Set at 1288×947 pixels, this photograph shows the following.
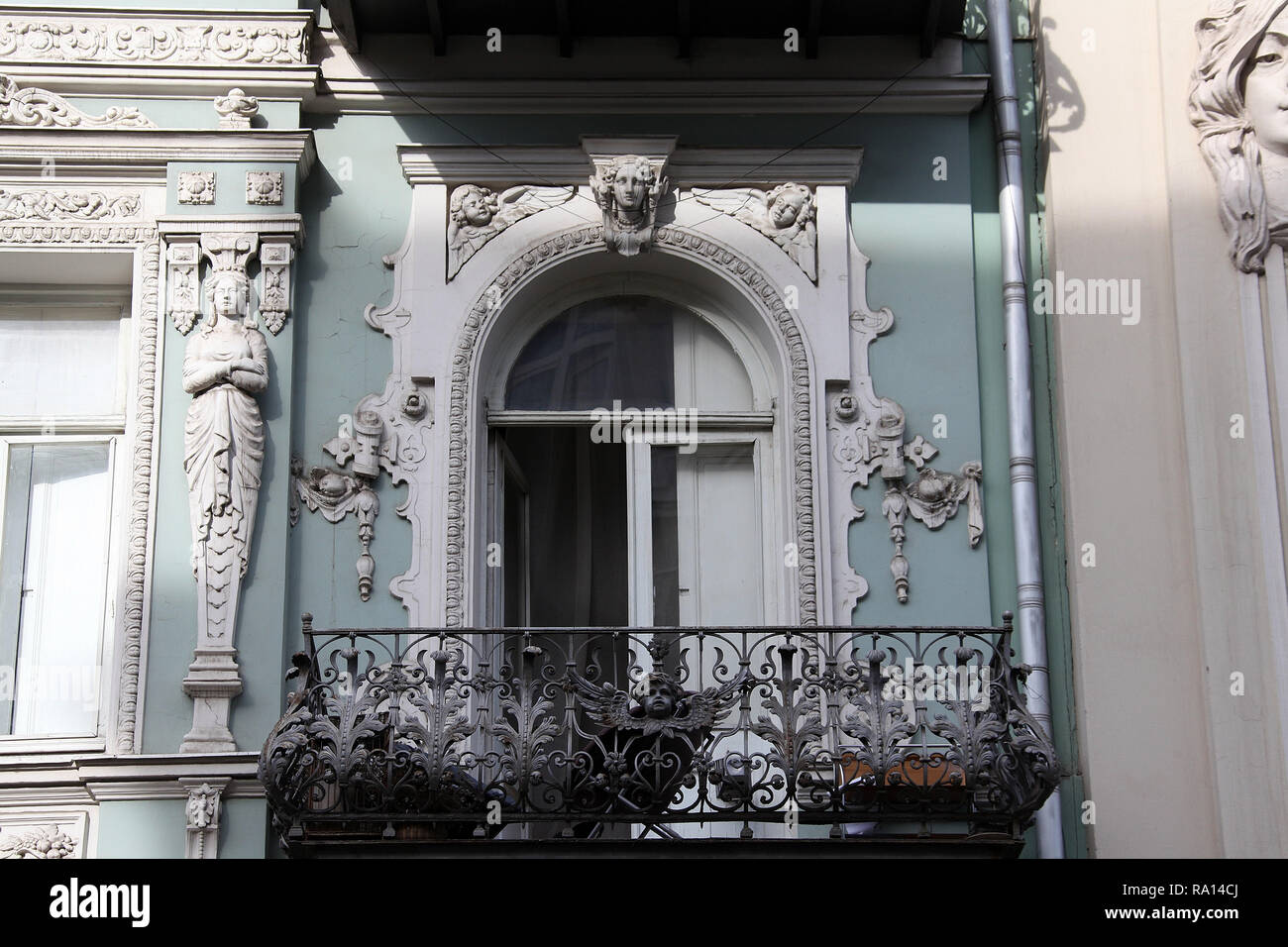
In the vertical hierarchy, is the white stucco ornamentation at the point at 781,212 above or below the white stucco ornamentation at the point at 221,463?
above

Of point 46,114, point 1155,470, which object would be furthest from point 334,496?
point 1155,470

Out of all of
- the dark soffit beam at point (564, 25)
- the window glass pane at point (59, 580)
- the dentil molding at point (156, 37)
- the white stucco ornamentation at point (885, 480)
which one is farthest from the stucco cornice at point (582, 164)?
the window glass pane at point (59, 580)

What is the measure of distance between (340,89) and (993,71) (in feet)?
11.3

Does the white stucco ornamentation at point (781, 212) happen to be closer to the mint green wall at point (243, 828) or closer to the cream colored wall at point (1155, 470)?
the cream colored wall at point (1155, 470)

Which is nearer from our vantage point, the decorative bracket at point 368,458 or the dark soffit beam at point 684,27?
the decorative bracket at point 368,458

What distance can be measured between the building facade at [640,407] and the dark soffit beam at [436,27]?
0.12ft

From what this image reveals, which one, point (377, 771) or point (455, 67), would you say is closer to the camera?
point (377, 771)

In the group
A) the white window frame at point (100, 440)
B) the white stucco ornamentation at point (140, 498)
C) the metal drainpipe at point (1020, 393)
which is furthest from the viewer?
the white window frame at point (100, 440)

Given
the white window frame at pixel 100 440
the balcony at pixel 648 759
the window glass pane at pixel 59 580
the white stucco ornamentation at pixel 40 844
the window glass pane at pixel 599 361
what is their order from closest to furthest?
the balcony at pixel 648 759 < the white stucco ornamentation at pixel 40 844 < the white window frame at pixel 100 440 < the window glass pane at pixel 59 580 < the window glass pane at pixel 599 361

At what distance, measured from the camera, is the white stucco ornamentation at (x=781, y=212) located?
36.3ft

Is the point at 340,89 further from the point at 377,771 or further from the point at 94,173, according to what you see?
the point at 377,771
